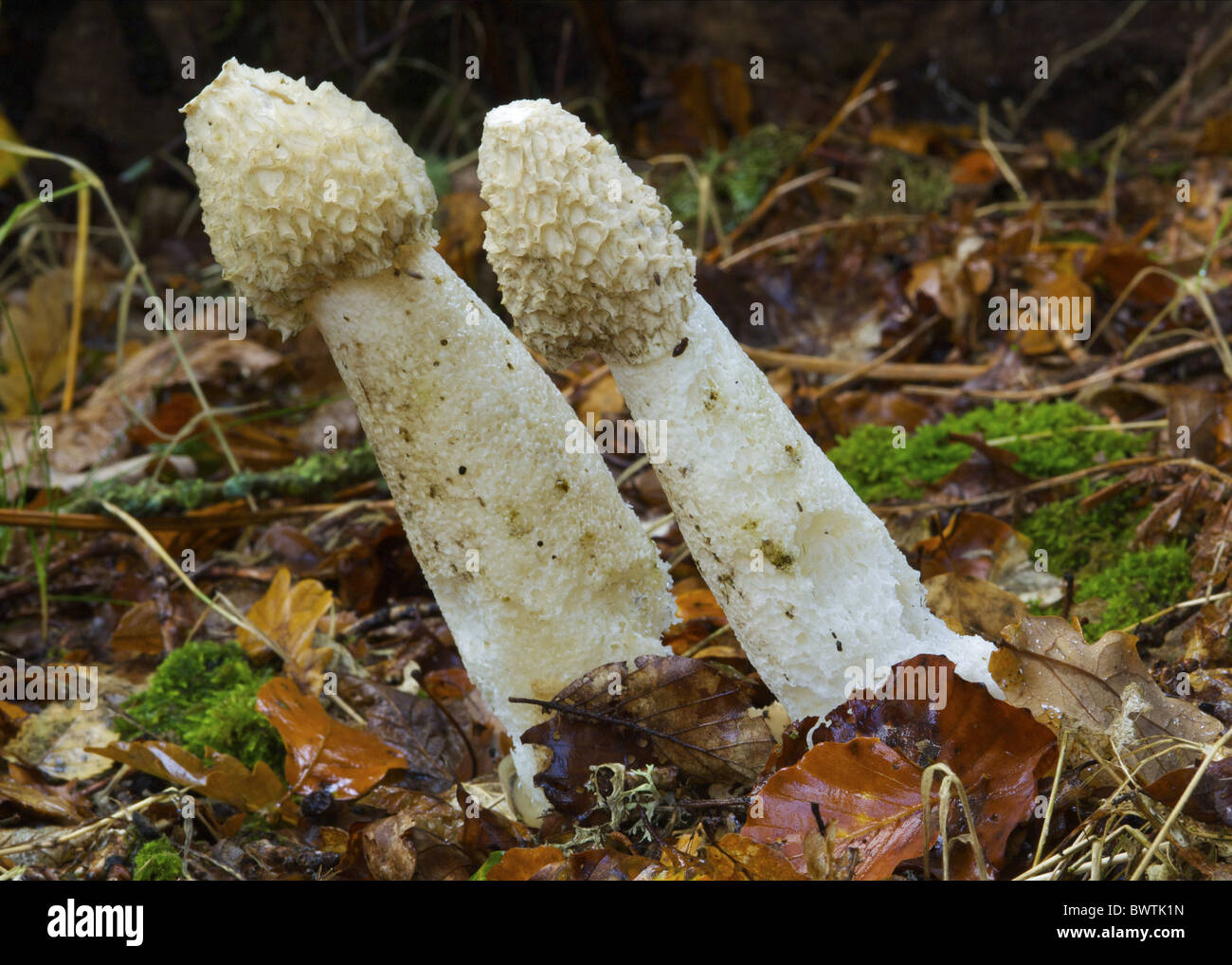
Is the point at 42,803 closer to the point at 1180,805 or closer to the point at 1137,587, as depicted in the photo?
the point at 1180,805

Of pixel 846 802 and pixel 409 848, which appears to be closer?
pixel 846 802

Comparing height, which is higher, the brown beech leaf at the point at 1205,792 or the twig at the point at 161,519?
the twig at the point at 161,519

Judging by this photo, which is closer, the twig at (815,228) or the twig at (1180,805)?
the twig at (1180,805)

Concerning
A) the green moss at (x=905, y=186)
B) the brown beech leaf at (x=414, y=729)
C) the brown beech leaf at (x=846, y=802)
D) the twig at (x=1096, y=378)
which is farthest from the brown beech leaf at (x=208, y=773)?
the green moss at (x=905, y=186)

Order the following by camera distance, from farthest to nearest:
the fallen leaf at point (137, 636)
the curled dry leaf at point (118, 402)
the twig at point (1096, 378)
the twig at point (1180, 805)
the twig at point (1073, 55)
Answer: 1. the twig at point (1073, 55)
2. the curled dry leaf at point (118, 402)
3. the twig at point (1096, 378)
4. the fallen leaf at point (137, 636)
5. the twig at point (1180, 805)

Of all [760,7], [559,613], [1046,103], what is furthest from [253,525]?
[1046,103]

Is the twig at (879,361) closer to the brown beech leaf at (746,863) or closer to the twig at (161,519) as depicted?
the twig at (161,519)

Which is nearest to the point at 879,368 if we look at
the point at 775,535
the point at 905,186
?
the point at 905,186

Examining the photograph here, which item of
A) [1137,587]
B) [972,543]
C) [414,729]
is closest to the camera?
[1137,587]
